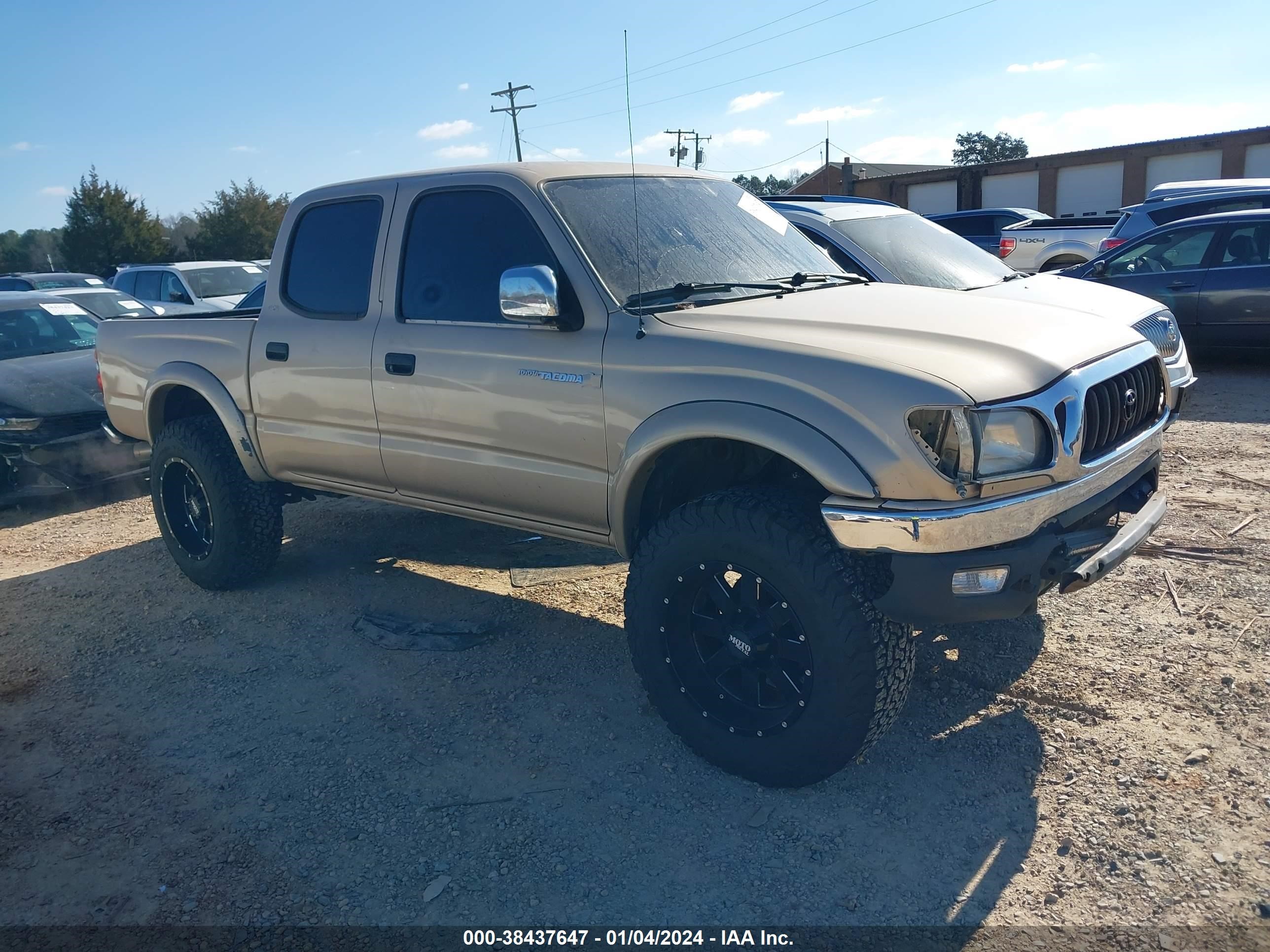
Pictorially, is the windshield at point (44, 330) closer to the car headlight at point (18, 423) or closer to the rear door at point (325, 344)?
the car headlight at point (18, 423)

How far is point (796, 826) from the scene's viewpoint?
3064 millimetres

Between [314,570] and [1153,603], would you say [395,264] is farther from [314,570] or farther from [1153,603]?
[1153,603]

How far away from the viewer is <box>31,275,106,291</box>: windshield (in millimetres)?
17672

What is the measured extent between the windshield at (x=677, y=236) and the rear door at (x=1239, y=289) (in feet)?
23.5

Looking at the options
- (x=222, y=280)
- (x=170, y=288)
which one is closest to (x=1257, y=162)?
(x=222, y=280)

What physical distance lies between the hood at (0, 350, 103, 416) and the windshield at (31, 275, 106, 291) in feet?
34.7

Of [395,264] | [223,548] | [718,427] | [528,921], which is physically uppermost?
[395,264]

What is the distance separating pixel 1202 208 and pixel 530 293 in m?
11.9

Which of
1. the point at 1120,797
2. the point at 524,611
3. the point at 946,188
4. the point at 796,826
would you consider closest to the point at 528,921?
the point at 796,826

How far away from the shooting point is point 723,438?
128 inches

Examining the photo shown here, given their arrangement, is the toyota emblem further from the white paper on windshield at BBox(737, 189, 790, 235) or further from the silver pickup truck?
the white paper on windshield at BBox(737, 189, 790, 235)

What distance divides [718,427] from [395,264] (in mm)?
1937

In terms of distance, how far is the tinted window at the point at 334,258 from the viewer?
14.6ft

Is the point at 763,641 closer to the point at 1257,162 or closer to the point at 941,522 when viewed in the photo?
the point at 941,522
